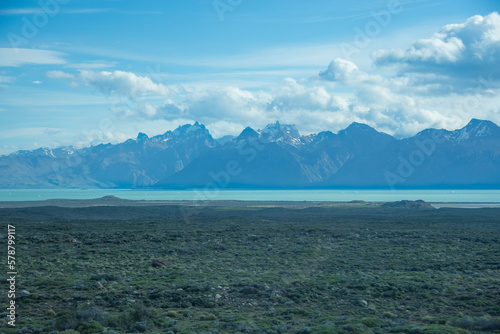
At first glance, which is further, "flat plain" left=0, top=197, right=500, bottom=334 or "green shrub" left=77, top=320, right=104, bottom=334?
"flat plain" left=0, top=197, right=500, bottom=334

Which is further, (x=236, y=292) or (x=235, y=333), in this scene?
(x=236, y=292)

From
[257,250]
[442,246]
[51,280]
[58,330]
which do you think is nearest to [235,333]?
[58,330]

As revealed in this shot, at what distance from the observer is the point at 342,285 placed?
2152 cm

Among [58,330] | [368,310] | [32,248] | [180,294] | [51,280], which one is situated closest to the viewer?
[58,330]

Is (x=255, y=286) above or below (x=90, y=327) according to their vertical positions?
below

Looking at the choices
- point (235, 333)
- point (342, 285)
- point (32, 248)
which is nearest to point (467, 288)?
point (342, 285)

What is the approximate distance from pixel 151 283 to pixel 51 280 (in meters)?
4.36

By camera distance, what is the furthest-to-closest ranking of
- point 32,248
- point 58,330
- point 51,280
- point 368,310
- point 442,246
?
1. point 442,246
2. point 32,248
3. point 51,280
4. point 368,310
5. point 58,330

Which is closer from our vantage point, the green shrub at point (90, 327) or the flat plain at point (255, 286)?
the green shrub at point (90, 327)

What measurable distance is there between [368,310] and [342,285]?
402cm

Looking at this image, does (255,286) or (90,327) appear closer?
(90,327)

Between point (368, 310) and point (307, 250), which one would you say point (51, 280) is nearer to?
point (368, 310)

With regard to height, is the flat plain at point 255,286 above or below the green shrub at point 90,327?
below

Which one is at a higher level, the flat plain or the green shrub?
the green shrub
